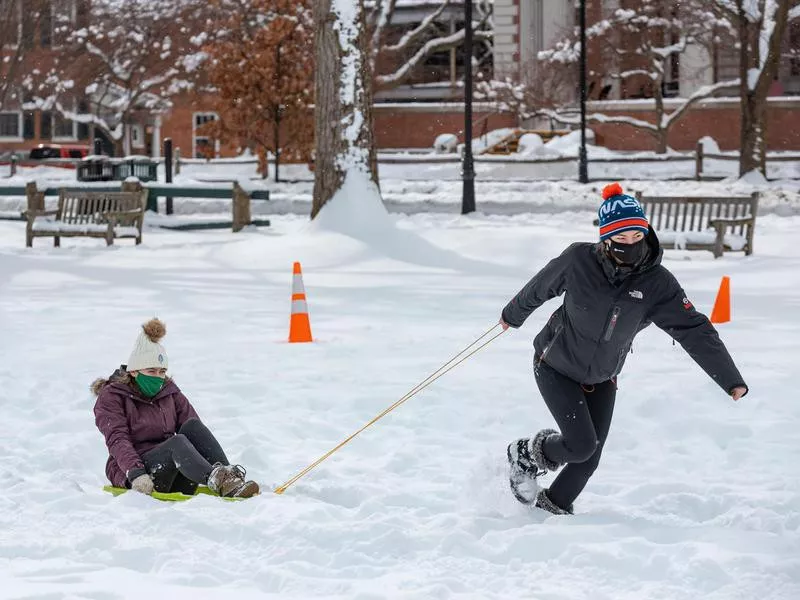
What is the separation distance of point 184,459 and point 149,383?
0.40 metres

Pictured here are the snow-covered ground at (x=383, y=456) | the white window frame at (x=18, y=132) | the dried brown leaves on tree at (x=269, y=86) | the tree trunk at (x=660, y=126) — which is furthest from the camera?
the white window frame at (x=18, y=132)

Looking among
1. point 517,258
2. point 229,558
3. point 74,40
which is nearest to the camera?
point 229,558

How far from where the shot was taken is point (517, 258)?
1738 centimetres

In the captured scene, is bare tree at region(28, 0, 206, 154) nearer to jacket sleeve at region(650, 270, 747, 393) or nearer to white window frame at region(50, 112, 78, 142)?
white window frame at region(50, 112, 78, 142)

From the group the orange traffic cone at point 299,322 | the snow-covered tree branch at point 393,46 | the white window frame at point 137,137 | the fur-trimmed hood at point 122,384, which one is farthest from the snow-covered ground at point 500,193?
the white window frame at point 137,137

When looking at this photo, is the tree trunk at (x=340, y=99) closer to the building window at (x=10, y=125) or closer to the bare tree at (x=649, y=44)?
the bare tree at (x=649, y=44)

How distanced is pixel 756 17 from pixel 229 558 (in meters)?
27.7

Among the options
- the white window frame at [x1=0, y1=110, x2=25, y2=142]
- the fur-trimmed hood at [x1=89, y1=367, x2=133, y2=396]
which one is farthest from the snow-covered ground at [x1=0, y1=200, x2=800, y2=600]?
the white window frame at [x1=0, y1=110, x2=25, y2=142]

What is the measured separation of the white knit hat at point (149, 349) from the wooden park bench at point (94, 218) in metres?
13.5

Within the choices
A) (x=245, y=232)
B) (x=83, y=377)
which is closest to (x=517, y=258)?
(x=245, y=232)

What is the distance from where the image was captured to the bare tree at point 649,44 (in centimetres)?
3838

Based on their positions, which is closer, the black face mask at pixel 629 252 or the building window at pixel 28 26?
the black face mask at pixel 629 252

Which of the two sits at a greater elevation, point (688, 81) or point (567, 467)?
point (688, 81)

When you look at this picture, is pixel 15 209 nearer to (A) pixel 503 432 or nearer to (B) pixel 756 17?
(B) pixel 756 17
